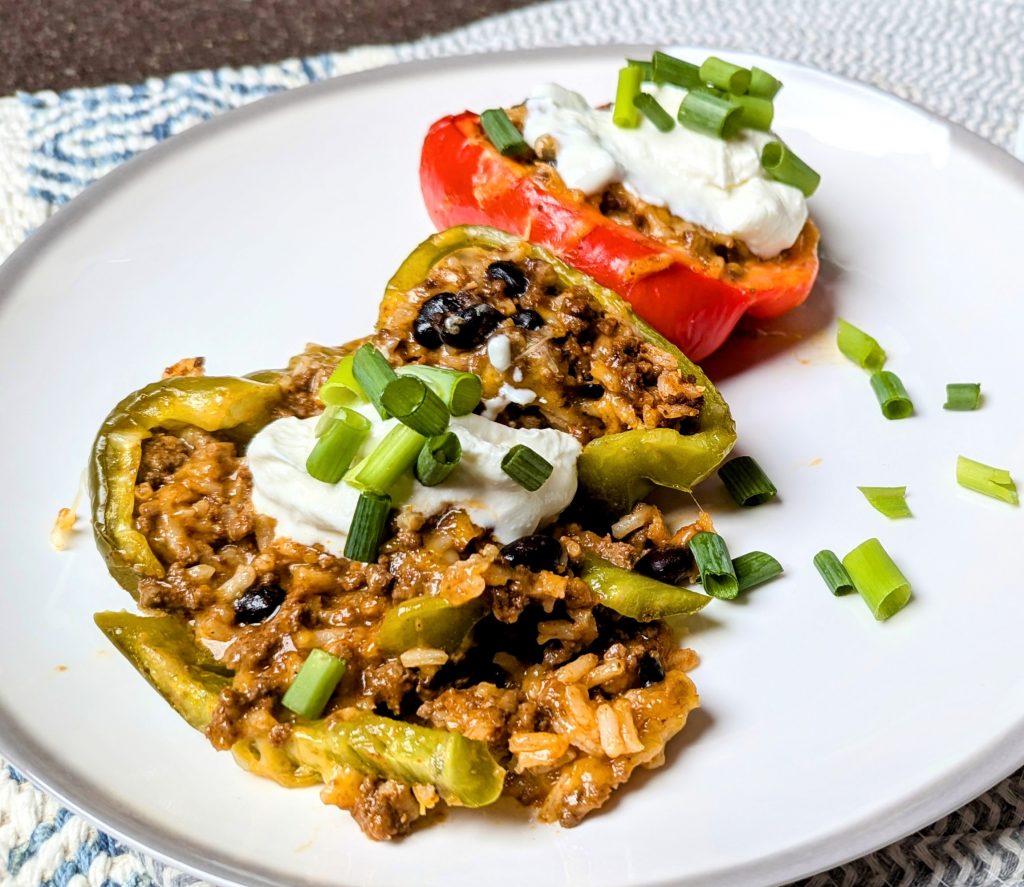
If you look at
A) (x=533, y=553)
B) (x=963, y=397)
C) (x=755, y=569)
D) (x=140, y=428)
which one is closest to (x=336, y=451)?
(x=533, y=553)

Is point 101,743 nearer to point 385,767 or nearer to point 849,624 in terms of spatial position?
point 385,767

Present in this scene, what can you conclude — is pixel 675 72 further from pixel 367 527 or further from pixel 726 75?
pixel 367 527

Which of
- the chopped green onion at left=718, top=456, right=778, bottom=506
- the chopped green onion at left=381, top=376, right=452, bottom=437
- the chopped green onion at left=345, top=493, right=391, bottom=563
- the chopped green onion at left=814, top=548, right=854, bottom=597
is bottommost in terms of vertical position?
the chopped green onion at left=814, top=548, right=854, bottom=597

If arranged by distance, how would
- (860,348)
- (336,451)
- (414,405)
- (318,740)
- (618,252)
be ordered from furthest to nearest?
(860,348) → (618,252) → (336,451) → (414,405) → (318,740)

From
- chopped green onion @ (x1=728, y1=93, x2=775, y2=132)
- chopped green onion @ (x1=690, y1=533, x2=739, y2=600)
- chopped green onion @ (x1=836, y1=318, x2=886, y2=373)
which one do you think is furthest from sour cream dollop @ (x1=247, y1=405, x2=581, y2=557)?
chopped green onion @ (x1=728, y1=93, x2=775, y2=132)

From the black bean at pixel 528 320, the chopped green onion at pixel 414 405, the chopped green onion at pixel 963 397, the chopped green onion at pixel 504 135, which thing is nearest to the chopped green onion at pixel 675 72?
the chopped green onion at pixel 504 135

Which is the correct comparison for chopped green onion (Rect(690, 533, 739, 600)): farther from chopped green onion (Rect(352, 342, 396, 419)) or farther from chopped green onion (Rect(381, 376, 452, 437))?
chopped green onion (Rect(352, 342, 396, 419))

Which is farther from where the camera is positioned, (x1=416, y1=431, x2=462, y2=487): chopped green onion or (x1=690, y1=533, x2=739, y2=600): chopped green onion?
(x1=690, y1=533, x2=739, y2=600): chopped green onion

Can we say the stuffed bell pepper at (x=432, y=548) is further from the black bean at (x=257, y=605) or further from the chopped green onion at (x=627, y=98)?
the chopped green onion at (x=627, y=98)
